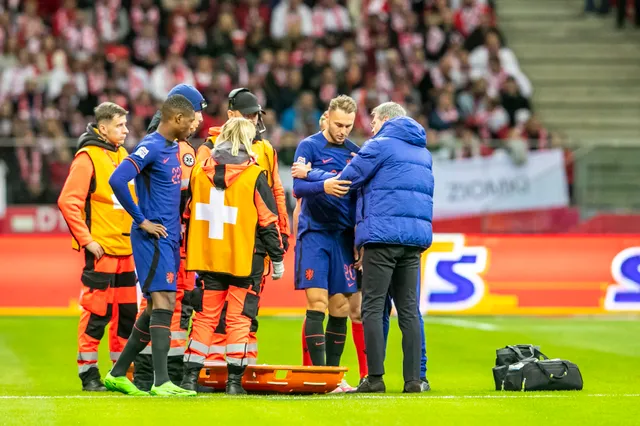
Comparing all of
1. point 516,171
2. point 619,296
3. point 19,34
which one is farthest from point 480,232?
point 19,34

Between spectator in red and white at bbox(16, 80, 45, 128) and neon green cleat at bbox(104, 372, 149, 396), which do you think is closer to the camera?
neon green cleat at bbox(104, 372, 149, 396)

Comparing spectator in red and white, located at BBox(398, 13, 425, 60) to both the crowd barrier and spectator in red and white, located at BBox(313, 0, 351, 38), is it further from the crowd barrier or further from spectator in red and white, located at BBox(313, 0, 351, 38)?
the crowd barrier

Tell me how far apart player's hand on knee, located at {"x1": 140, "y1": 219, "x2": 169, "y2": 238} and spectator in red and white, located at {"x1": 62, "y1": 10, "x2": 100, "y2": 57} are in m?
15.3

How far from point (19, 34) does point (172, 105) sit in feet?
51.6

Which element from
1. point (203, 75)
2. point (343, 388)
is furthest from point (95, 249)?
point (203, 75)

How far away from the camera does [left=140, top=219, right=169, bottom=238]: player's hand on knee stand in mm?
10930

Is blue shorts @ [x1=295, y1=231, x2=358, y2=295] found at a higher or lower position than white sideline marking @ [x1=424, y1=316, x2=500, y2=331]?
higher

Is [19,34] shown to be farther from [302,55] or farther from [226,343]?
[226,343]

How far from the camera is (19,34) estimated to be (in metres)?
26.0

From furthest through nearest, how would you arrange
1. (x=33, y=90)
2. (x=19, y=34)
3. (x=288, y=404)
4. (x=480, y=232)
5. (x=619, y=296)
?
(x=19, y=34) < (x=33, y=90) < (x=480, y=232) < (x=619, y=296) < (x=288, y=404)

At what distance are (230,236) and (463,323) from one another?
28.5ft

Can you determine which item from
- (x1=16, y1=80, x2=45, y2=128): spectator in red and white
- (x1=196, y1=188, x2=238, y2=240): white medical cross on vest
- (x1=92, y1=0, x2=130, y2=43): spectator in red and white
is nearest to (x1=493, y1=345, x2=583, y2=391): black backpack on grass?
(x1=196, y1=188, x2=238, y2=240): white medical cross on vest

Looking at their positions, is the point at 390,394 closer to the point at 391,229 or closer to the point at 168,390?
the point at 391,229

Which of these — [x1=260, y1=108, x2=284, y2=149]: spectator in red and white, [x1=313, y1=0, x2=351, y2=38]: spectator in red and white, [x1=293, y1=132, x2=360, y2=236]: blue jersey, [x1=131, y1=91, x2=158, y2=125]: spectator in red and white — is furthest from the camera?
[x1=313, y1=0, x2=351, y2=38]: spectator in red and white
